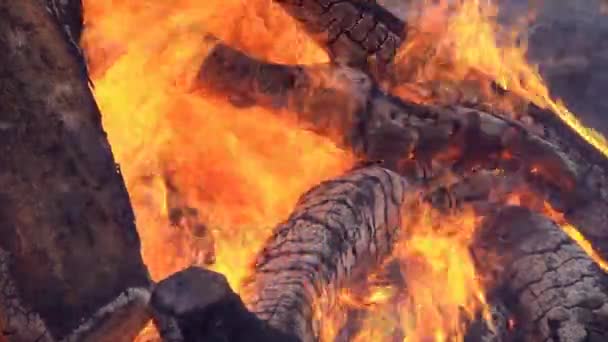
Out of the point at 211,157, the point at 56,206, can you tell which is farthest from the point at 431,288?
the point at 56,206

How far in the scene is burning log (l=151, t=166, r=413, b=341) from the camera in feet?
6.99

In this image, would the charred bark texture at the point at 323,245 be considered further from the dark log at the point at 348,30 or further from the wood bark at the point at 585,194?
the wood bark at the point at 585,194

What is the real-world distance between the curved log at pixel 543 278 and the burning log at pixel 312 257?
21.7 inches

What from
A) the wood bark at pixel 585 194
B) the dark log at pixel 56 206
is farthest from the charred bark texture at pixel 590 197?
the dark log at pixel 56 206

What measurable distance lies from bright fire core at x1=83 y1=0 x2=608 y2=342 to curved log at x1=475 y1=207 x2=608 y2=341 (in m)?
0.16

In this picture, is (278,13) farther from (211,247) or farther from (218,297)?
(218,297)

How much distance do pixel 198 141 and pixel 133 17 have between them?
0.66 m

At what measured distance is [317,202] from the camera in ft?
10.6

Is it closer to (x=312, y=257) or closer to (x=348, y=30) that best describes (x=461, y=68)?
(x=348, y=30)

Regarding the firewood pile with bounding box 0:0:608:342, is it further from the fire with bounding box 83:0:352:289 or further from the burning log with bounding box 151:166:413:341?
the fire with bounding box 83:0:352:289

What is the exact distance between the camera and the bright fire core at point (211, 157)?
3359 millimetres

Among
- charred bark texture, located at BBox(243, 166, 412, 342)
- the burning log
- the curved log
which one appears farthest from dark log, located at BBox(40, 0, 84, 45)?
the curved log

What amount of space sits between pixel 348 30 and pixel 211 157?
3.25 feet

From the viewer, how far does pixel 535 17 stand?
7906 mm
